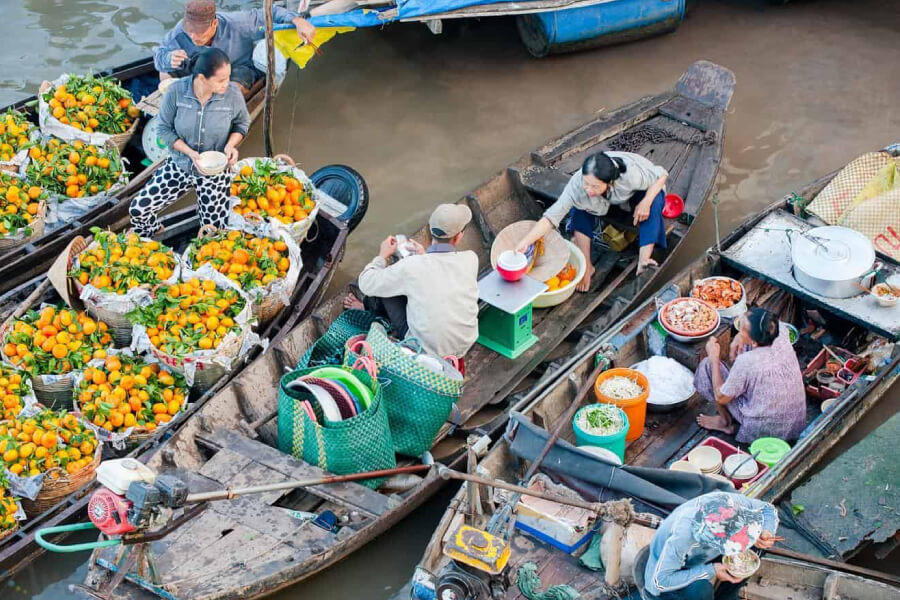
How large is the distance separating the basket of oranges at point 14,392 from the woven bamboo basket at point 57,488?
0.45m

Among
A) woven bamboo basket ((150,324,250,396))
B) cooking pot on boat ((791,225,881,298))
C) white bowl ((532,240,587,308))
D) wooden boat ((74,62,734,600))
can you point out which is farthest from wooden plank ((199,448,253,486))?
cooking pot on boat ((791,225,881,298))

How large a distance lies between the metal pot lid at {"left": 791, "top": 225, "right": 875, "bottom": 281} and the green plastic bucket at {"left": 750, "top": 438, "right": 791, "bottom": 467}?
1.15 m

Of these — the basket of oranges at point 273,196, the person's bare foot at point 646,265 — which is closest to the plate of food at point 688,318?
the person's bare foot at point 646,265

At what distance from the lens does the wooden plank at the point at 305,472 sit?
504 cm

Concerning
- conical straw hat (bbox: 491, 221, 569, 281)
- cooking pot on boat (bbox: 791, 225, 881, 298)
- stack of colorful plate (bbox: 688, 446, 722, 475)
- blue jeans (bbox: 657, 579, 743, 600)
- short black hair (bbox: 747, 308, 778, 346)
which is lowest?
stack of colorful plate (bbox: 688, 446, 722, 475)

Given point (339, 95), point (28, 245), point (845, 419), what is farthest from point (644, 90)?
point (28, 245)

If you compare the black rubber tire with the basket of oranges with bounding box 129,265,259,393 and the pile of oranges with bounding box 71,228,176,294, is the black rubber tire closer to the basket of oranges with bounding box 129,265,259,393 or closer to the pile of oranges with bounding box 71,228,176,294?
the basket of oranges with bounding box 129,265,259,393

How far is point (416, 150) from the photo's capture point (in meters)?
8.61

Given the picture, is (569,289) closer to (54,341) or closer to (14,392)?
(54,341)

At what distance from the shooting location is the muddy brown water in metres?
8.29

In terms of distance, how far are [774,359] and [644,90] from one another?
456 centimetres

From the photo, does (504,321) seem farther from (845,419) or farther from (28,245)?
(28,245)

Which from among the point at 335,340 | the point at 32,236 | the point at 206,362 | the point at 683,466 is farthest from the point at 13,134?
the point at 683,466

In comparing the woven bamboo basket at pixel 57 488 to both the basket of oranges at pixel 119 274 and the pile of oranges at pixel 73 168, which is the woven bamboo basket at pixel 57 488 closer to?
the basket of oranges at pixel 119 274
